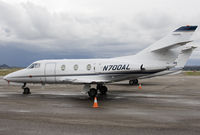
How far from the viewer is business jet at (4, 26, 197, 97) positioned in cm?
1458

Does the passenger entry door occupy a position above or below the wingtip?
below

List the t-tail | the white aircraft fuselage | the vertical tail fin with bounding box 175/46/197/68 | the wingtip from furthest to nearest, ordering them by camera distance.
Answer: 1. the vertical tail fin with bounding box 175/46/197/68
2. the white aircraft fuselage
3. the t-tail
4. the wingtip

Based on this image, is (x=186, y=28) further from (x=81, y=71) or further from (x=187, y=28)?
(x=81, y=71)

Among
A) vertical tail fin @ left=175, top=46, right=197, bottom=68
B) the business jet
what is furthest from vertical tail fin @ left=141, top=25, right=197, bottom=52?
vertical tail fin @ left=175, top=46, right=197, bottom=68

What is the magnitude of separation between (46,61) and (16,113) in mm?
8080

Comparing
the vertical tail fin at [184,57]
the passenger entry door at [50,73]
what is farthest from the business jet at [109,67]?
the vertical tail fin at [184,57]

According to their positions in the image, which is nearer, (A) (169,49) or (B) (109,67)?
(A) (169,49)

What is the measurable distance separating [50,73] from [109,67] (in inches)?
195

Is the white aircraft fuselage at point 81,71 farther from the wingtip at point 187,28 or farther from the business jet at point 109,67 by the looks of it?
the wingtip at point 187,28

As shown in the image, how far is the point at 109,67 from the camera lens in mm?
15445

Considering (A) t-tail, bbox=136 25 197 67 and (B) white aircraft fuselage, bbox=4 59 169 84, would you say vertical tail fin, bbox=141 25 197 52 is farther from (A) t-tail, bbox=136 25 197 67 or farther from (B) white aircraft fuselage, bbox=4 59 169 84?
(B) white aircraft fuselage, bbox=4 59 169 84

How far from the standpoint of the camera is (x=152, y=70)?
1449cm

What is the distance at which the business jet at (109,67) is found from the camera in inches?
574

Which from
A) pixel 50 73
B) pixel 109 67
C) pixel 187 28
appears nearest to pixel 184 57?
pixel 187 28
